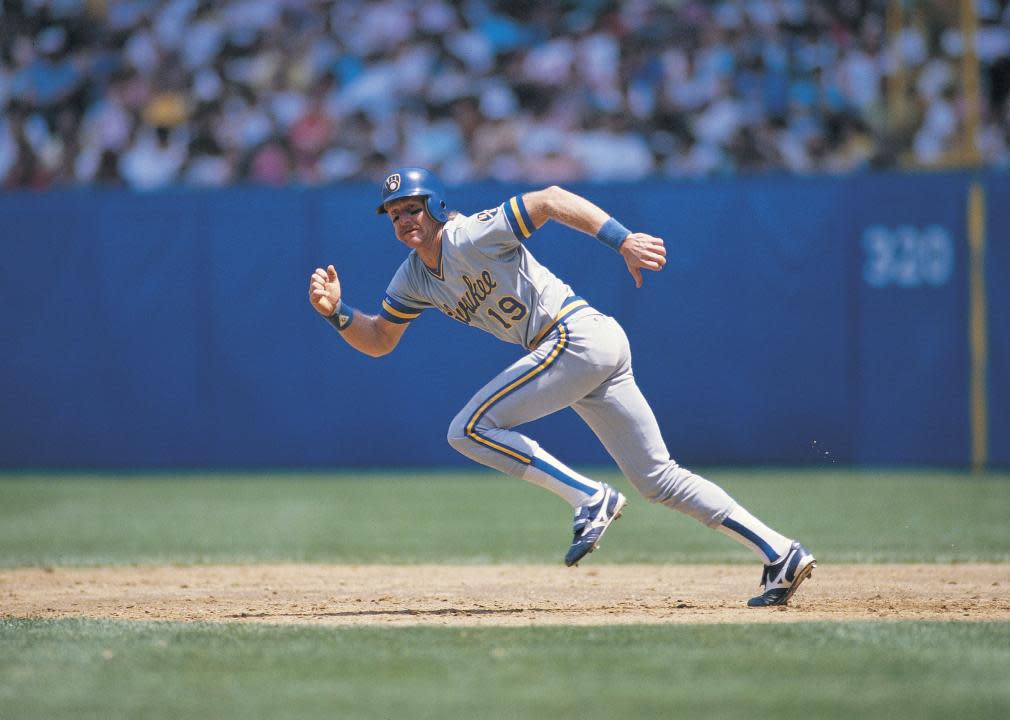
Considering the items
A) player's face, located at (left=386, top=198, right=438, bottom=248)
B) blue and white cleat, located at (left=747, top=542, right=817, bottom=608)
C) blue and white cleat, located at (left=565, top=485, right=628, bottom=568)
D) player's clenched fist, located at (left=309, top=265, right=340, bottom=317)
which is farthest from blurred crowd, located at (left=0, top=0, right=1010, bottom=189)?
blue and white cleat, located at (left=565, top=485, right=628, bottom=568)

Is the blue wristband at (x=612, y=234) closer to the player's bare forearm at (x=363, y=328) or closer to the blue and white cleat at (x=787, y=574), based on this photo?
the player's bare forearm at (x=363, y=328)

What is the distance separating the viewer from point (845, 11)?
49.1ft

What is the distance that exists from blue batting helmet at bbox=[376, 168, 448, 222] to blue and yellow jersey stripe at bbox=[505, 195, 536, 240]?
391mm

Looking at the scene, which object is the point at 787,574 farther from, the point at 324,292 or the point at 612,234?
the point at 324,292

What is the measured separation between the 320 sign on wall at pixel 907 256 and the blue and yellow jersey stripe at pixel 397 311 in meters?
7.53

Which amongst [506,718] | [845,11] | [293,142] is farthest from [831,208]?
[506,718]

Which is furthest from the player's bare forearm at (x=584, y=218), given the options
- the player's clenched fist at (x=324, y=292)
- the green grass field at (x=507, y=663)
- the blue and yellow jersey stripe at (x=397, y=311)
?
the green grass field at (x=507, y=663)

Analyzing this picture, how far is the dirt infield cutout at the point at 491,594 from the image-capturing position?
6.02 metres

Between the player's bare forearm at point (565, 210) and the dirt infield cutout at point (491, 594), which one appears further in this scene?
the dirt infield cutout at point (491, 594)

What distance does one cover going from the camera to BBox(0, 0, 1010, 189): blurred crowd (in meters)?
14.3

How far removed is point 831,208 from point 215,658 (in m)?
9.51

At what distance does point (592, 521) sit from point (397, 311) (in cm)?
149

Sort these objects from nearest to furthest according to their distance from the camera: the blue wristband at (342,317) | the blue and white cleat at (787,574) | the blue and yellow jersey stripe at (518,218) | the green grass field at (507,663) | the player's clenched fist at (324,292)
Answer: the green grass field at (507,663) < the blue and yellow jersey stripe at (518,218) < the blue and white cleat at (787,574) < the player's clenched fist at (324,292) < the blue wristband at (342,317)

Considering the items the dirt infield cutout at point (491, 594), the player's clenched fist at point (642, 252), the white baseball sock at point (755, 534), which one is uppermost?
the player's clenched fist at point (642, 252)
